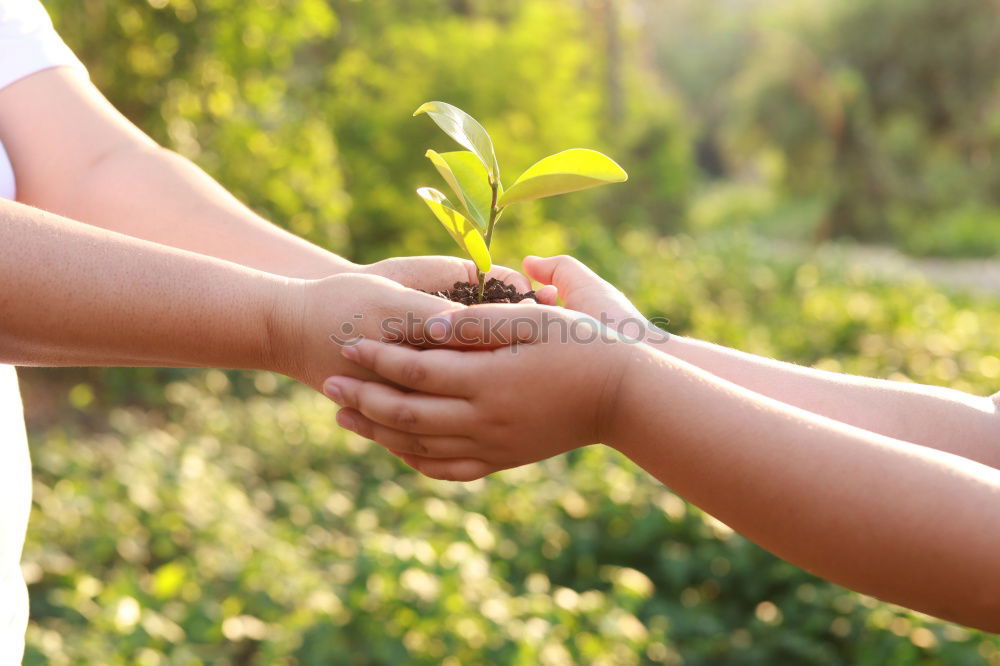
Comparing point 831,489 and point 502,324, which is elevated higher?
point 502,324

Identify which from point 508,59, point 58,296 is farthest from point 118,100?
point 58,296

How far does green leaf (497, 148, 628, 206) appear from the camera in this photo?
4.80 feet

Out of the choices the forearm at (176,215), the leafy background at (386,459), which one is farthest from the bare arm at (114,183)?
the leafy background at (386,459)

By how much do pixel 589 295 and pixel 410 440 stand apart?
47 cm

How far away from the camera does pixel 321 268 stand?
5.32 feet

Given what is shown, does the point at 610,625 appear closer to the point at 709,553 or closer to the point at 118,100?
the point at 709,553

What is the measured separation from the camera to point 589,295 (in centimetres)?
166

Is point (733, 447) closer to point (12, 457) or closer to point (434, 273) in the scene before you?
point (434, 273)

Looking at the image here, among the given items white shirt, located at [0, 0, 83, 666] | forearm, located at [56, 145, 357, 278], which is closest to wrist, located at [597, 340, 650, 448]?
forearm, located at [56, 145, 357, 278]

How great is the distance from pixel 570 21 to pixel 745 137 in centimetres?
1361

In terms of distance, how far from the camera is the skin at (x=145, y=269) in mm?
1149

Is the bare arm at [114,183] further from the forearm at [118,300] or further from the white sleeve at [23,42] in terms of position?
the forearm at [118,300]
